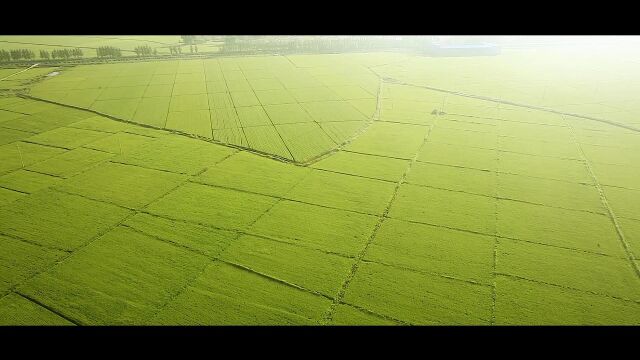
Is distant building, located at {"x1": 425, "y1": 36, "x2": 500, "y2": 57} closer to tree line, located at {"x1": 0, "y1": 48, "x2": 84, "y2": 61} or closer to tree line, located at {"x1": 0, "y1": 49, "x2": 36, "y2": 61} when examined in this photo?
tree line, located at {"x1": 0, "y1": 48, "x2": 84, "y2": 61}

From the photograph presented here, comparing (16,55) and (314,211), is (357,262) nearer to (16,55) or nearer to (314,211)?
(314,211)

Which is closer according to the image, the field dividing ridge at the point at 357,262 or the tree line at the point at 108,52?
the field dividing ridge at the point at 357,262

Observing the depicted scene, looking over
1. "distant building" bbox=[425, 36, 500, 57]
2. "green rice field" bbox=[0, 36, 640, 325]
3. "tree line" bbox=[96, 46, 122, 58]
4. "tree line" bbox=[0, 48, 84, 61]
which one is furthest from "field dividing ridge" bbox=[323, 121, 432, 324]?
"tree line" bbox=[0, 48, 84, 61]

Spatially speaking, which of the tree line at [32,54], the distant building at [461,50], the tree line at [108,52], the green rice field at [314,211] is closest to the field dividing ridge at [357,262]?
the green rice field at [314,211]

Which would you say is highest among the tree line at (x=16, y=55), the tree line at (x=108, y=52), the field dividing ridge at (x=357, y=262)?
the tree line at (x=108, y=52)

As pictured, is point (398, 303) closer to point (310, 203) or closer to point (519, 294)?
point (519, 294)

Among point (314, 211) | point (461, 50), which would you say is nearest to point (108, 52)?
point (314, 211)

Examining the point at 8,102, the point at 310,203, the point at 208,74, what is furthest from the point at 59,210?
the point at 208,74

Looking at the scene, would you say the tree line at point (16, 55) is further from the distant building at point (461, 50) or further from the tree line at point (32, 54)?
the distant building at point (461, 50)

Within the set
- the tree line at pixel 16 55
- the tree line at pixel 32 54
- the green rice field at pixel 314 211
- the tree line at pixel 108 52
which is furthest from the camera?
the tree line at pixel 108 52
